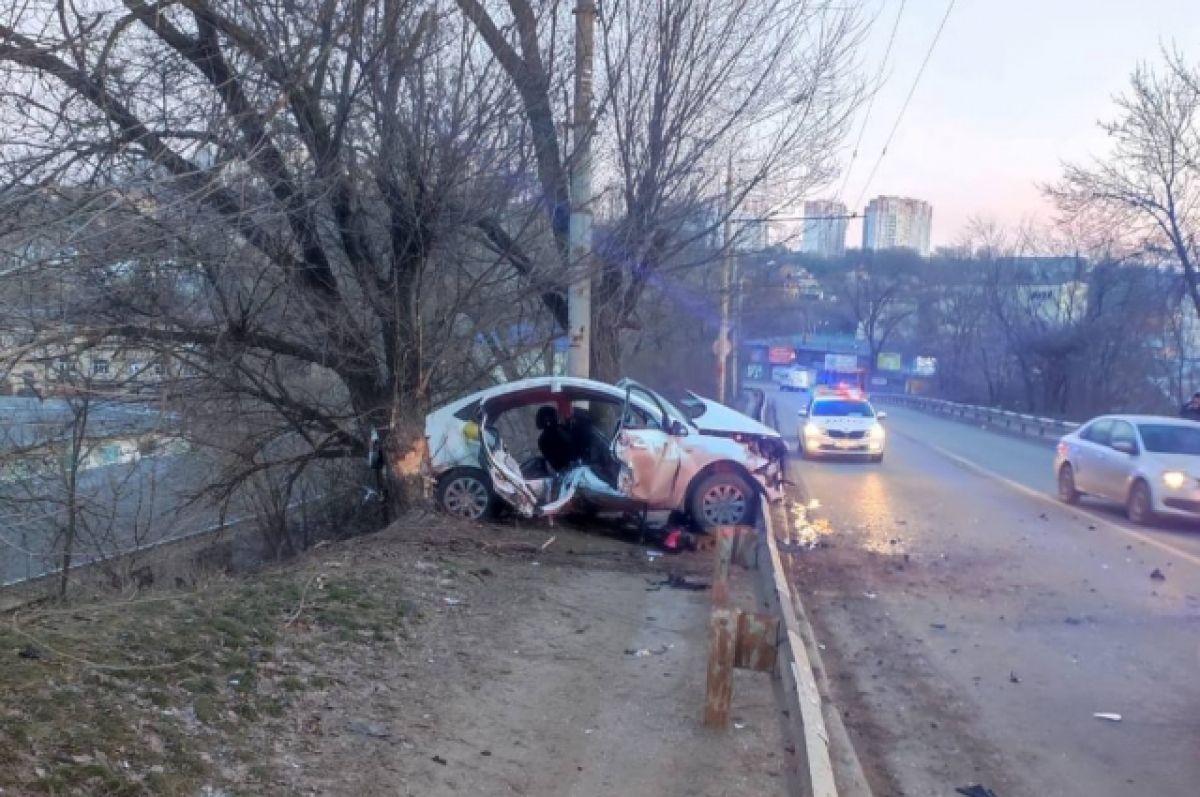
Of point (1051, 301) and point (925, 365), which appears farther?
point (925, 365)

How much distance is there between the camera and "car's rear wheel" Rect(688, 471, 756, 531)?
12.1m

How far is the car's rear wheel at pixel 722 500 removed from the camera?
12.1 m

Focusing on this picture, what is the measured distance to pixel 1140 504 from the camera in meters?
15.7

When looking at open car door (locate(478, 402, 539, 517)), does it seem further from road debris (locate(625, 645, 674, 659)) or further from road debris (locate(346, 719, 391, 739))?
road debris (locate(346, 719, 391, 739))

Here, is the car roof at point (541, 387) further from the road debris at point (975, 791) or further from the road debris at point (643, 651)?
the road debris at point (975, 791)

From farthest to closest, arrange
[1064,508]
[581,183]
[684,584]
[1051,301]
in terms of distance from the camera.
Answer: [1051,301], [1064,508], [581,183], [684,584]

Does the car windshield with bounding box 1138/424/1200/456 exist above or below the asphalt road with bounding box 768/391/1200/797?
above

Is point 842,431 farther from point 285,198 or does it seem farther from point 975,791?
point 975,791

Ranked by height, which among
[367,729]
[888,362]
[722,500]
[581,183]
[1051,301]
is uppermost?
[1051,301]

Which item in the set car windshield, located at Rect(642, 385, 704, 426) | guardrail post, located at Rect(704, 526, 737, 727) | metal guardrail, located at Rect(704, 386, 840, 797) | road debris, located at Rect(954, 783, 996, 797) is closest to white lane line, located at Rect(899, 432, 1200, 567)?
car windshield, located at Rect(642, 385, 704, 426)

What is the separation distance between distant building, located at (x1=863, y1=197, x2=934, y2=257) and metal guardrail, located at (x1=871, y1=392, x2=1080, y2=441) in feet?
32.7

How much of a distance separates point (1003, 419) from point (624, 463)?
34.3 metres

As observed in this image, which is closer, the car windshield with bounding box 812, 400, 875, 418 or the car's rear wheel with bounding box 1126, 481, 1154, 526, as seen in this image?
the car's rear wheel with bounding box 1126, 481, 1154, 526

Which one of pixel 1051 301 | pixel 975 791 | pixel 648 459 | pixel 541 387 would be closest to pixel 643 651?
pixel 975 791
